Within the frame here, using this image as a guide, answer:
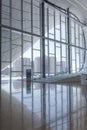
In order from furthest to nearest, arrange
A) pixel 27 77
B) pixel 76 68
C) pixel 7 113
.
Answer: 1. pixel 76 68
2. pixel 27 77
3. pixel 7 113

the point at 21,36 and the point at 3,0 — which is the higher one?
the point at 3,0

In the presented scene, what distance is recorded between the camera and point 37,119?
492cm

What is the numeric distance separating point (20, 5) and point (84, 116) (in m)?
14.9

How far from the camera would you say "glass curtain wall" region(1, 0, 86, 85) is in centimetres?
1667

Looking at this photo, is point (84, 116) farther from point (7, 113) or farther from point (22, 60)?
A: point (22, 60)

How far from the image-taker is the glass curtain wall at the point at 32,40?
16672 mm

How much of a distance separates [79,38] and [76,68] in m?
4.13

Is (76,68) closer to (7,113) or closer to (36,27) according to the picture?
(36,27)

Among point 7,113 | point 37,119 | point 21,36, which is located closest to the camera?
point 37,119

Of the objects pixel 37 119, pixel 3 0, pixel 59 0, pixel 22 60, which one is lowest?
pixel 37 119

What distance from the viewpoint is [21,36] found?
59.1 feet

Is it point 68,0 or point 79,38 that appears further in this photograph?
point 79,38

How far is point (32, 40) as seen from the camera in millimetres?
19062

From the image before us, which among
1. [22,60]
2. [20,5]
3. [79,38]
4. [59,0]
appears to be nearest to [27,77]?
[22,60]
